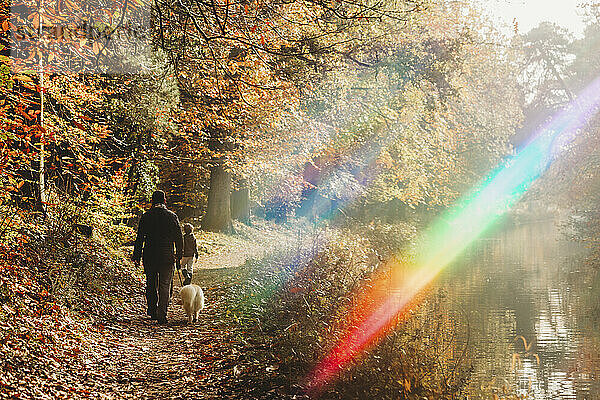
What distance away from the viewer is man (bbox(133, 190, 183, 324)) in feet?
28.6

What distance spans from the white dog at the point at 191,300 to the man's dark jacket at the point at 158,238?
17.1 inches

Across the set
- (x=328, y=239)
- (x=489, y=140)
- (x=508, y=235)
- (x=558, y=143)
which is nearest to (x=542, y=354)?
(x=328, y=239)

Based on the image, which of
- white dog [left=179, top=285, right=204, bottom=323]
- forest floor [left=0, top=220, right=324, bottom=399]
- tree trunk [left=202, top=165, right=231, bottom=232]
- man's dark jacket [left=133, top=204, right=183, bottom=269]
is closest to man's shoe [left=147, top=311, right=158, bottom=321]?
forest floor [left=0, top=220, right=324, bottom=399]

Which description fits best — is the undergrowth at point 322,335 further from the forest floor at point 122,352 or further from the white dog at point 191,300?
the white dog at point 191,300

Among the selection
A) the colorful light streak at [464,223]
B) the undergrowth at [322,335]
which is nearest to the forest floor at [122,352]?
the undergrowth at [322,335]

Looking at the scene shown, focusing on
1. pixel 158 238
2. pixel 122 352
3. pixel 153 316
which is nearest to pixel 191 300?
pixel 153 316

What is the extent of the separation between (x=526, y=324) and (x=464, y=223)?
29.4m

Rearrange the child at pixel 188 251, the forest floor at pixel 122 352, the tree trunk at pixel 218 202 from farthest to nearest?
the tree trunk at pixel 218 202
the child at pixel 188 251
the forest floor at pixel 122 352

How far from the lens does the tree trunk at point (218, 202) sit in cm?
2258

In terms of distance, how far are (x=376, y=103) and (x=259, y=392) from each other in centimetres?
1857

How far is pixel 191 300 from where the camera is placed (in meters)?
8.77

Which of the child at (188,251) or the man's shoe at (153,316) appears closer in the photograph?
the man's shoe at (153,316)

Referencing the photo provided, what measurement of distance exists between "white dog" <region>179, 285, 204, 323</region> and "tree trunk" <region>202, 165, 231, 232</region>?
44.6ft

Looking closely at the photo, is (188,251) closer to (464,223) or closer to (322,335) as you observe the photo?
(322,335)
